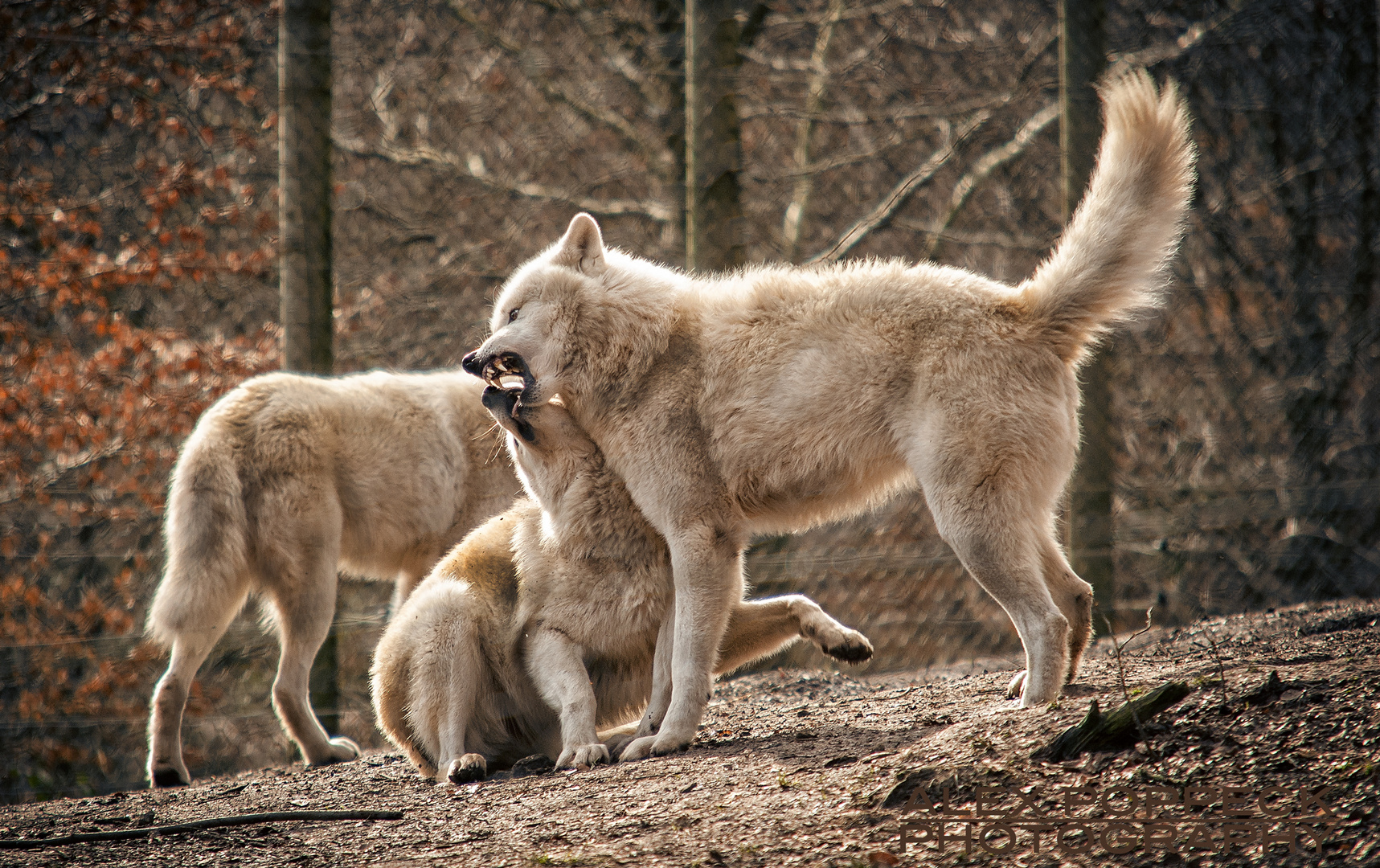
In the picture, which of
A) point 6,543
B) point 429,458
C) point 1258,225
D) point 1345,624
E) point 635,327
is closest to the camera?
point 635,327

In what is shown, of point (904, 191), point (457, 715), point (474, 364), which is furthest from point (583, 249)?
point (904, 191)

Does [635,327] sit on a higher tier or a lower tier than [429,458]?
higher

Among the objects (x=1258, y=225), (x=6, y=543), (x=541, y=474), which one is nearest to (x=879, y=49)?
(x=1258, y=225)

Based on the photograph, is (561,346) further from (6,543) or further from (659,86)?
(6,543)

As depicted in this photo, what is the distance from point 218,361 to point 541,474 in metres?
5.14

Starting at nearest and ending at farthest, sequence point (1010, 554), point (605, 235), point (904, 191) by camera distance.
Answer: point (1010, 554)
point (904, 191)
point (605, 235)

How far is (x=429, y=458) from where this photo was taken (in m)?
5.47

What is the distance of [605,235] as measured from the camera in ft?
28.5

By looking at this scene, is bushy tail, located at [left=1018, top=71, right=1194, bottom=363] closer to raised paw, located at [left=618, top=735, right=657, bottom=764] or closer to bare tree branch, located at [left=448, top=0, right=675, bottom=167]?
raised paw, located at [left=618, top=735, right=657, bottom=764]

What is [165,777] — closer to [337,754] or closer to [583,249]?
[337,754]

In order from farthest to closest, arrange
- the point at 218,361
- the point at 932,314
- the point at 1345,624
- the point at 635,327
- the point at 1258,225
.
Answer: the point at 218,361, the point at 1258,225, the point at 1345,624, the point at 635,327, the point at 932,314

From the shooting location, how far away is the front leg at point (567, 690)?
348 cm

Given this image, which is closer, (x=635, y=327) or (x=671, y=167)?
(x=635, y=327)

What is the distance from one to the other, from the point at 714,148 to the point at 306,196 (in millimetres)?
2312
